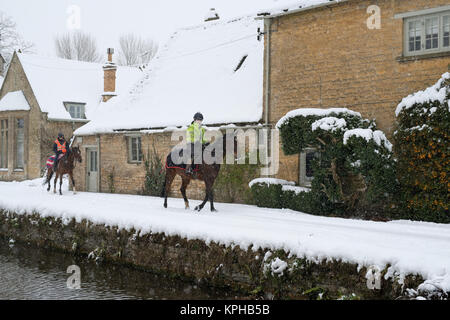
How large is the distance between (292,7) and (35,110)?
2159cm

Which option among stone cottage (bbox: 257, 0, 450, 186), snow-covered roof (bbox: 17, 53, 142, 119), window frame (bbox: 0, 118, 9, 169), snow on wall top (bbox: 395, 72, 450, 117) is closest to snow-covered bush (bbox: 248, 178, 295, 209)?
stone cottage (bbox: 257, 0, 450, 186)

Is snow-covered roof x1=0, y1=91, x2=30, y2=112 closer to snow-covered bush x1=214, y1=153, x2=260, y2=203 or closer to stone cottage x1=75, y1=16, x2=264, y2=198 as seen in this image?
stone cottage x1=75, y1=16, x2=264, y2=198

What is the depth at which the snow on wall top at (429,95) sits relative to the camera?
34.1 ft

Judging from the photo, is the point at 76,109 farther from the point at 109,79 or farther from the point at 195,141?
the point at 195,141

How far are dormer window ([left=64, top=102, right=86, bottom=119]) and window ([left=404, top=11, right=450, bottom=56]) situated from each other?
80.2 ft

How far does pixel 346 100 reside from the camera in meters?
13.1

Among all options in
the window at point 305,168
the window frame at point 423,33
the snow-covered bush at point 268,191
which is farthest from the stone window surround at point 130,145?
the window frame at point 423,33

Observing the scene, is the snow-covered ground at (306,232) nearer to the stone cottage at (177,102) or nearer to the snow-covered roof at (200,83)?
the snow-covered roof at (200,83)

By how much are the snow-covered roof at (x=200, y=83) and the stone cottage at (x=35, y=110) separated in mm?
8181

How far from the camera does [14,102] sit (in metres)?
31.1

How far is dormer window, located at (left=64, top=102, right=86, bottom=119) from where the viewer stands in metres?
31.5

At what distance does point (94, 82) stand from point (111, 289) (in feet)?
93.4
